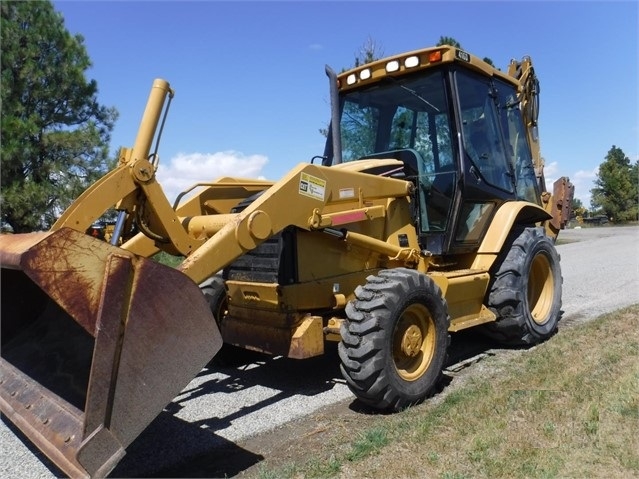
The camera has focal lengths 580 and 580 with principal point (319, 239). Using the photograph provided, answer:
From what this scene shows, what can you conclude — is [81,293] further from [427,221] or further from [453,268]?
[453,268]

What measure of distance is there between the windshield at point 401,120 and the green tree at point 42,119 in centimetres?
861

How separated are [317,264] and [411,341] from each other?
929 mm

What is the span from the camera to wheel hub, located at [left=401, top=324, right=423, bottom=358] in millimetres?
4305

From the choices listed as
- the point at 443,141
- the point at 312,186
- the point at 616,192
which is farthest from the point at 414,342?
the point at 616,192

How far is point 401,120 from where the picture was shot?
570 cm

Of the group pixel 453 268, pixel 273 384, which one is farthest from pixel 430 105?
pixel 273 384

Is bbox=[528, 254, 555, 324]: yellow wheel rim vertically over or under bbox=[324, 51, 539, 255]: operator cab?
under

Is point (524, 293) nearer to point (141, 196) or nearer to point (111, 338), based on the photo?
point (141, 196)

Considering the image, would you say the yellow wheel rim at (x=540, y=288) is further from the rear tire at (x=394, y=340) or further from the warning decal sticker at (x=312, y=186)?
the warning decal sticker at (x=312, y=186)

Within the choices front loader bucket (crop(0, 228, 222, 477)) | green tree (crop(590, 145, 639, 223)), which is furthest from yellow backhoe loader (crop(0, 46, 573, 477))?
green tree (crop(590, 145, 639, 223))

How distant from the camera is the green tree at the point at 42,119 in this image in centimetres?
1212

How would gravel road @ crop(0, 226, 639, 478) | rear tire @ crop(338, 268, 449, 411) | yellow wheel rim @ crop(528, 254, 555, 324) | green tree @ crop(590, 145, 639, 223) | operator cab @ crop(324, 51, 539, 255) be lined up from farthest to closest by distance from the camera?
green tree @ crop(590, 145, 639, 223), yellow wheel rim @ crop(528, 254, 555, 324), operator cab @ crop(324, 51, 539, 255), rear tire @ crop(338, 268, 449, 411), gravel road @ crop(0, 226, 639, 478)

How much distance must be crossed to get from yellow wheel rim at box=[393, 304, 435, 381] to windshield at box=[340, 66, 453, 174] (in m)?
1.53

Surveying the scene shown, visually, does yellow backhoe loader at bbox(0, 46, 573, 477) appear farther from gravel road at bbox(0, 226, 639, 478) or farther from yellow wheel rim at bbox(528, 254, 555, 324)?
gravel road at bbox(0, 226, 639, 478)
